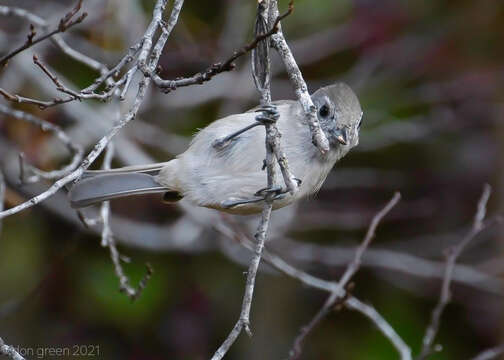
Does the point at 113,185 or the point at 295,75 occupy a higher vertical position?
the point at 113,185

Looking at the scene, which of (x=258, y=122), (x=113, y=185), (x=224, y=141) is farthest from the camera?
(x=113, y=185)

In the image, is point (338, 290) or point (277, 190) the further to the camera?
point (338, 290)

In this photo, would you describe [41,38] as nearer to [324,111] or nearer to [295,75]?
[295,75]

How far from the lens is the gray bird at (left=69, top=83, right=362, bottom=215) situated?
10.6 feet

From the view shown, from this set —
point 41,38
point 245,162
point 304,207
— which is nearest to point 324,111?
point 245,162

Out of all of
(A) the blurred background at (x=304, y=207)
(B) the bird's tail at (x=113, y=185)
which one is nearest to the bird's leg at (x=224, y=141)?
(B) the bird's tail at (x=113, y=185)

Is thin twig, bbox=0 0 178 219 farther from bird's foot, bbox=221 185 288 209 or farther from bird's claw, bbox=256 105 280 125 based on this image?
bird's foot, bbox=221 185 288 209

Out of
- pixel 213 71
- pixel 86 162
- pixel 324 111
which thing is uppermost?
pixel 324 111

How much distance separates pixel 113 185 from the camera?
3.59 m

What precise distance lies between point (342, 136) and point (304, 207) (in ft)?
8.18

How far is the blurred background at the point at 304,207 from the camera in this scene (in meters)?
5.24

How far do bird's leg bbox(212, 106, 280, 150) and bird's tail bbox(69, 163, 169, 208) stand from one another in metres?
0.43

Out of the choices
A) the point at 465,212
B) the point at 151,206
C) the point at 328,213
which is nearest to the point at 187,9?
the point at 151,206

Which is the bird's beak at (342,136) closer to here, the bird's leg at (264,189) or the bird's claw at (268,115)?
the bird's leg at (264,189)
